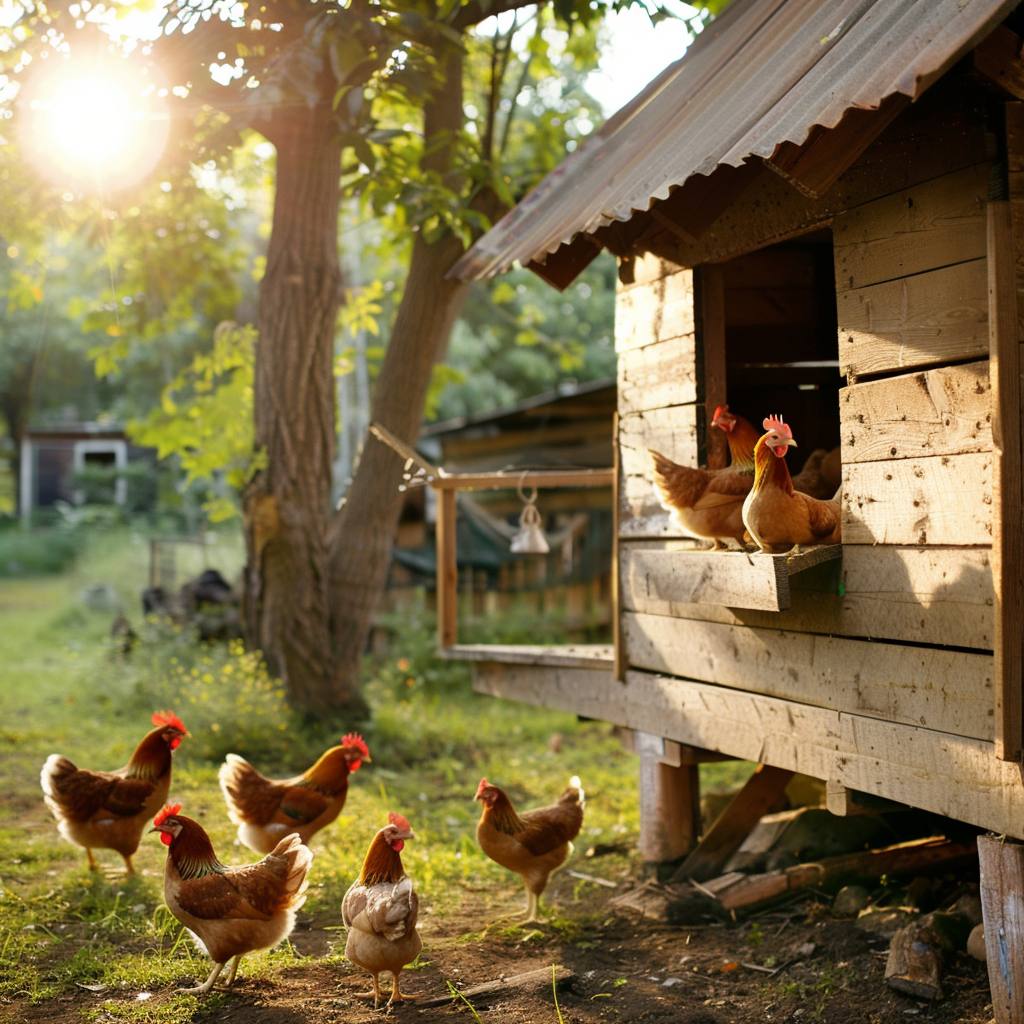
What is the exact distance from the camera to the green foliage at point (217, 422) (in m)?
8.54

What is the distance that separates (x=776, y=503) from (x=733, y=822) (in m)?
2.34

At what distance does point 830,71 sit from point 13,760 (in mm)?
7661

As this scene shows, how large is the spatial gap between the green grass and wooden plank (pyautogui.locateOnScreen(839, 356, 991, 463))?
9.22 feet

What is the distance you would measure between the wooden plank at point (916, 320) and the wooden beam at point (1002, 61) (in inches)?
21.8

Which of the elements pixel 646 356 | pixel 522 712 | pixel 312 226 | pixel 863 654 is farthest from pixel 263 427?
A: pixel 863 654

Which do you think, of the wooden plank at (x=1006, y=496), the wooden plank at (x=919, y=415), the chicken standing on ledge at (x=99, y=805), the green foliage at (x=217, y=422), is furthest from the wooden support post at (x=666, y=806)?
the green foliage at (x=217, y=422)

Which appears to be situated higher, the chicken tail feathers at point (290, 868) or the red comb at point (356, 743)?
the red comb at point (356, 743)

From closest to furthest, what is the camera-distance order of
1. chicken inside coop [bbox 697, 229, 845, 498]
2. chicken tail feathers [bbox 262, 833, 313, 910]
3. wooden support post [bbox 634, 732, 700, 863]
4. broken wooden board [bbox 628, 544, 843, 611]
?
broken wooden board [bbox 628, 544, 843, 611] → chicken tail feathers [bbox 262, 833, 313, 910] → wooden support post [bbox 634, 732, 700, 863] → chicken inside coop [bbox 697, 229, 845, 498]

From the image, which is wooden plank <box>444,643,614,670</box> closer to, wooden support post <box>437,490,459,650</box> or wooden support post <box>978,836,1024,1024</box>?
wooden support post <box>437,490,459,650</box>

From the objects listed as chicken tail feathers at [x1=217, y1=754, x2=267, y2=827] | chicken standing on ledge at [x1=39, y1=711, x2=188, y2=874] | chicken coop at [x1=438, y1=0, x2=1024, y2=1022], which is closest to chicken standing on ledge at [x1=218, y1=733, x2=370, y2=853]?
chicken tail feathers at [x1=217, y1=754, x2=267, y2=827]

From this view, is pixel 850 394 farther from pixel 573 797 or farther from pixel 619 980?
pixel 619 980

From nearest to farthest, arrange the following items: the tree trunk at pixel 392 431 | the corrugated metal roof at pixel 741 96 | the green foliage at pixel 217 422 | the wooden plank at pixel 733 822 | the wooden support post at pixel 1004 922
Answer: the corrugated metal roof at pixel 741 96 < the wooden support post at pixel 1004 922 < the wooden plank at pixel 733 822 < the tree trunk at pixel 392 431 < the green foliage at pixel 217 422

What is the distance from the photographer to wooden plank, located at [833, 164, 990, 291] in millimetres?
3312

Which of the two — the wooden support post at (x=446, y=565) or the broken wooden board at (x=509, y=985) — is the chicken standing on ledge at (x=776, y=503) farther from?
the wooden support post at (x=446, y=565)
